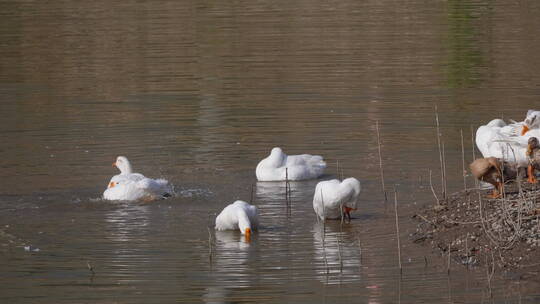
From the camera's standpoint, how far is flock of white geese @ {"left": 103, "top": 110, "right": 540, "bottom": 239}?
14570 mm

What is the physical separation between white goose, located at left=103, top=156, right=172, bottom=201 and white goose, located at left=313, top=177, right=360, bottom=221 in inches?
89.5

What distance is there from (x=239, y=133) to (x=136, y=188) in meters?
4.70

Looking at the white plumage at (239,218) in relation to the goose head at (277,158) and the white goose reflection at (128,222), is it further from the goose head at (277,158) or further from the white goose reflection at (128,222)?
the goose head at (277,158)

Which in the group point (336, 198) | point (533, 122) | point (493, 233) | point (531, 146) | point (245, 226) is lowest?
point (493, 233)

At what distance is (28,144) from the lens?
2020cm

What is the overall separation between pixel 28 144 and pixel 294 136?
4.33 metres

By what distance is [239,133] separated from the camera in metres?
20.8

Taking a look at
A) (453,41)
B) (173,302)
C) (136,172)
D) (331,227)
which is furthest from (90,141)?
(453,41)

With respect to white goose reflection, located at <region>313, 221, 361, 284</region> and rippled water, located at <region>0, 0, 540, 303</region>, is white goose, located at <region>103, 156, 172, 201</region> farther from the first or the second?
white goose reflection, located at <region>313, 221, 361, 284</region>

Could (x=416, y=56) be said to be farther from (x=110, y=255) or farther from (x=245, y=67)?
(x=110, y=255)

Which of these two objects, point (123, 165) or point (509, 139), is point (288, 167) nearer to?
point (123, 165)

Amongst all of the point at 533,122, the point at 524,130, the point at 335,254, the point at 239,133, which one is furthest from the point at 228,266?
the point at 239,133

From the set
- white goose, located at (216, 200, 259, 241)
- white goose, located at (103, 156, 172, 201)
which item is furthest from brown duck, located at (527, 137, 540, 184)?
white goose, located at (103, 156, 172, 201)

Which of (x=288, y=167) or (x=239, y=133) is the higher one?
(x=239, y=133)
